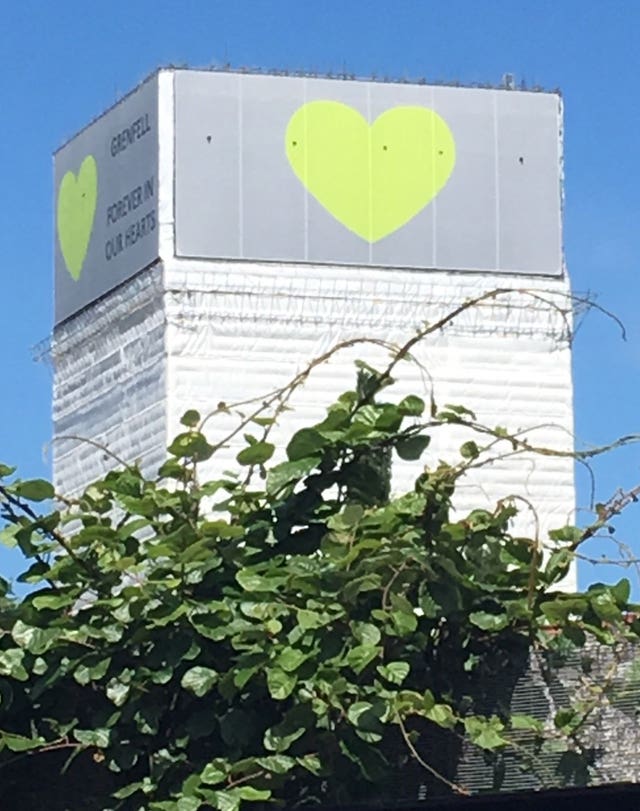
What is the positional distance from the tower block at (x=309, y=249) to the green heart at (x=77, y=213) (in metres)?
0.09

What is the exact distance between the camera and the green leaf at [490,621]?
6.00 meters

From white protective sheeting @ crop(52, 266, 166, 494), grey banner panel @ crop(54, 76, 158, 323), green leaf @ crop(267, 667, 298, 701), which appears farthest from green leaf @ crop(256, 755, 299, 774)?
grey banner panel @ crop(54, 76, 158, 323)

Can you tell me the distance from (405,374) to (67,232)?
5.40m

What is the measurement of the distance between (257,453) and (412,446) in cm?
45

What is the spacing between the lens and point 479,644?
6.09 metres

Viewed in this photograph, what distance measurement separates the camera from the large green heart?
2725 centimetres

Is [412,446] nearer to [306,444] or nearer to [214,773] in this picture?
[306,444]

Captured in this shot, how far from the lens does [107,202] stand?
1117 inches

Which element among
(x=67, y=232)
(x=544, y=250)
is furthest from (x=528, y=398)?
(x=67, y=232)

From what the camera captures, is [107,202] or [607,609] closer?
[607,609]

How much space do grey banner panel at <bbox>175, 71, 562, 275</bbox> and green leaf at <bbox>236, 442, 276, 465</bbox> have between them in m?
20.5

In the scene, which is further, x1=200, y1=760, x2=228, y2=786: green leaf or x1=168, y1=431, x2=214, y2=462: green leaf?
x1=168, y1=431, x2=214, y2=462: green leaf

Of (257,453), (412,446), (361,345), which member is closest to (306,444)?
(257,453)

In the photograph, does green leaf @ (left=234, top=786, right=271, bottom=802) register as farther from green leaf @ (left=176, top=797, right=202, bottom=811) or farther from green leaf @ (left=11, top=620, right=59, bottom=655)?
green leaf @ (left=11, top=620, right=59, bottom=655)
